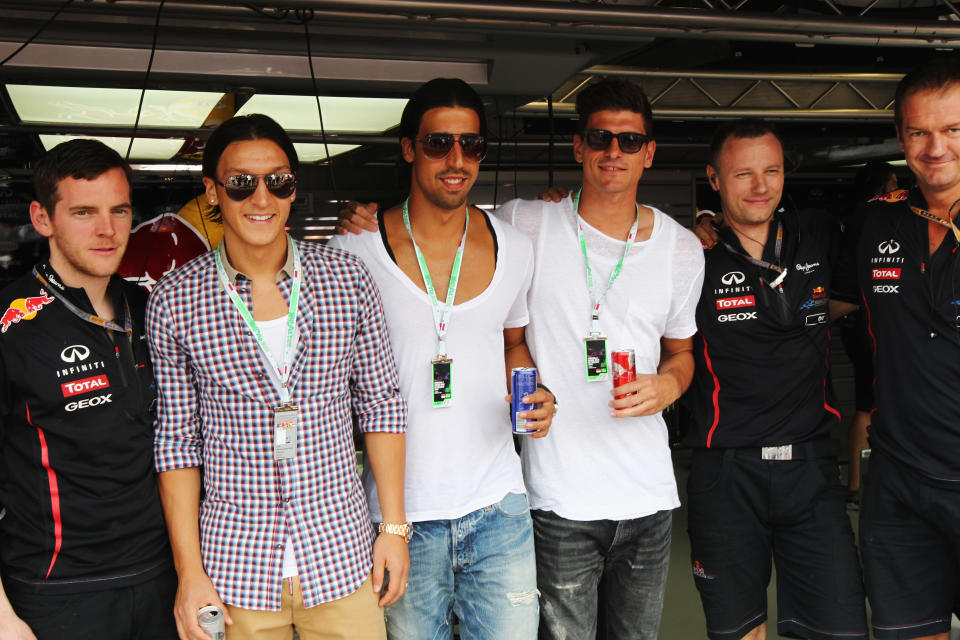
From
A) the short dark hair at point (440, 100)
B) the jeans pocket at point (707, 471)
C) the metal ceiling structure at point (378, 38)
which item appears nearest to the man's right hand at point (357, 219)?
the short dark hair at point (440, 100)

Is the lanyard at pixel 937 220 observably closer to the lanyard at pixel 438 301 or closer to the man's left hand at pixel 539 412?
the man's left hand at pixel 539 412

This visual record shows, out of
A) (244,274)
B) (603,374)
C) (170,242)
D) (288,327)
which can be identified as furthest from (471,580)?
(170,242)

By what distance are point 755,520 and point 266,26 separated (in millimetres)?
2455

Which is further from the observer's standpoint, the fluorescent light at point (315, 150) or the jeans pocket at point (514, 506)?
the fluorescent light at point (315, 150)

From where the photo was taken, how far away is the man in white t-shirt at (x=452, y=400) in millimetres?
2254

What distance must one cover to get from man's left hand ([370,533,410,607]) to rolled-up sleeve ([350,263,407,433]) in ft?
0.91

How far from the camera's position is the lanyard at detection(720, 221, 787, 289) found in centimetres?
273

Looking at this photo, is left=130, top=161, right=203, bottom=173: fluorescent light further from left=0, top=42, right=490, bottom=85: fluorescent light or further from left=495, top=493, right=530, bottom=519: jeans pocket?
left=495, top=493, right=530, bottom=519: jeans pocket

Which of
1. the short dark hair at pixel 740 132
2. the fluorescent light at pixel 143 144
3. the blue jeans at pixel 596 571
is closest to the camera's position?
the blue jeans at pixel 596 571

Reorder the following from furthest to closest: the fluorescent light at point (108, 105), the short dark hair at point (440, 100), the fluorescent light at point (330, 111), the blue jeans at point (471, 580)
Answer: the fluorescent light at point (330, 111) → the fluorescent light at point (108, 105) → the short dark hair at point (440, 100) → the blue jeans at point (471, 580)

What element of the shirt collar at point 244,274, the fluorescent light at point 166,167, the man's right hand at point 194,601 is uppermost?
the fluorescent light at point 166,167

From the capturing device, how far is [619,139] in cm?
251

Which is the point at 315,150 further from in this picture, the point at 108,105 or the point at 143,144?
the point at 108,105

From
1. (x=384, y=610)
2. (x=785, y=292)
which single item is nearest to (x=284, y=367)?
(x=384, y=610)
